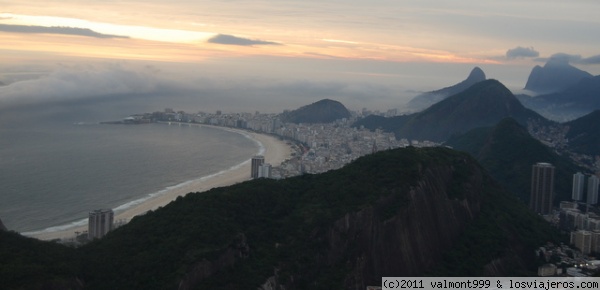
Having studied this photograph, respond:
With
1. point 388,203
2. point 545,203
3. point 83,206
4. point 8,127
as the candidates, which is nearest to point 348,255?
point 388,203

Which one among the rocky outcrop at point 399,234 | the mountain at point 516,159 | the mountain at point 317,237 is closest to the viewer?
the mountain at point 317,237

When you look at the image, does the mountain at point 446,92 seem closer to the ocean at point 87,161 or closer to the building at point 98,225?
the ocean at point 87,161

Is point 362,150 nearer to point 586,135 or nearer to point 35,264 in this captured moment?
point 586,135

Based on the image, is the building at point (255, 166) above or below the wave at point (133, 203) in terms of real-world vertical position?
above

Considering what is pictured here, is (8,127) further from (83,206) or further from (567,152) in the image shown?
(567,152)

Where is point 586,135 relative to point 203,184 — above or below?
above

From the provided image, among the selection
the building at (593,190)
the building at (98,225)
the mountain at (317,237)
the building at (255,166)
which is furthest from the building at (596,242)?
the building at (255,166)

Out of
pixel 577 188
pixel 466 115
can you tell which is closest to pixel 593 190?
pixel 577 188
